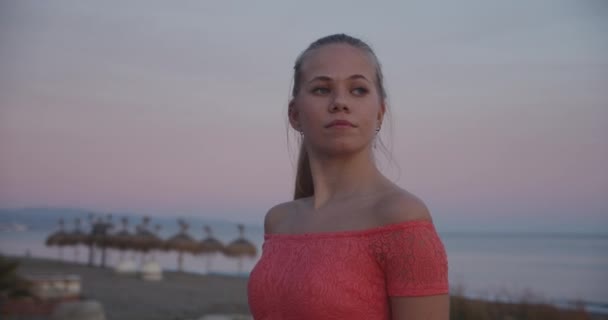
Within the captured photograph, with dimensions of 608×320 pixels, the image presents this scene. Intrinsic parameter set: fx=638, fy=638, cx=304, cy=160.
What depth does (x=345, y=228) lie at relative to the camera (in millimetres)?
1404

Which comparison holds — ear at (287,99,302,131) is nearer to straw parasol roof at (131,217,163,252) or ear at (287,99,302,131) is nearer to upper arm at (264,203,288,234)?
upper arm at (264,203,288,234)

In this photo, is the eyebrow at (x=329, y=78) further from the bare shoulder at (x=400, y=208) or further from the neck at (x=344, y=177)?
the bare shoulder at (x=400, y=208)

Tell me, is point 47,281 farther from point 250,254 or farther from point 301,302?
point 250,254

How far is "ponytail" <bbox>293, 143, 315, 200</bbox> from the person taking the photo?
1.87 m

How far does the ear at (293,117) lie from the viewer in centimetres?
175

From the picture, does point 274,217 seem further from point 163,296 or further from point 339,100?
point 163,296

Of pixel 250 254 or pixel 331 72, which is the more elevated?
pixel 331 72

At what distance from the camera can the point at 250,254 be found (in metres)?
35.8

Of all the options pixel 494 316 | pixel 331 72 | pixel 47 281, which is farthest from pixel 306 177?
pixel 47 281

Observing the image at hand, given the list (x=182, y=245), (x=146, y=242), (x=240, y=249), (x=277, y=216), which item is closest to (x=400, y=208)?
(x=277, y=216)

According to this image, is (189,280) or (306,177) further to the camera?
(189,280)

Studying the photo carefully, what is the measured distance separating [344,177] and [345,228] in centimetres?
19

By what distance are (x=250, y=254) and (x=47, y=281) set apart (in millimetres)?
22480

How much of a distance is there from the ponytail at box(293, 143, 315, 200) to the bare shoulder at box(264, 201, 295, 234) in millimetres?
84
